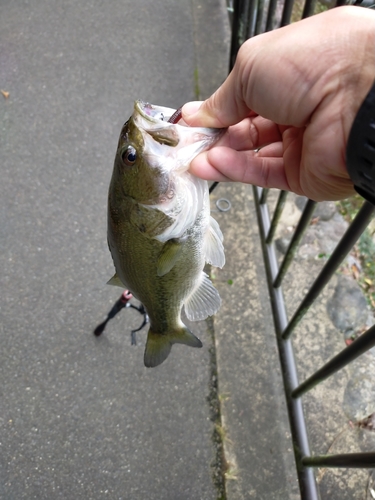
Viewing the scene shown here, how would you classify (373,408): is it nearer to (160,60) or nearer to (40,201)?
(40,201)

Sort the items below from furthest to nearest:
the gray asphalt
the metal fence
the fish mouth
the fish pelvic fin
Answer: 1. the gray asphalt
2. the fish pelvic fin
3. the metal fence
4. the fish mouth

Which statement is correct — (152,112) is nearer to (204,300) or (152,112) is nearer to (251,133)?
(251,133)

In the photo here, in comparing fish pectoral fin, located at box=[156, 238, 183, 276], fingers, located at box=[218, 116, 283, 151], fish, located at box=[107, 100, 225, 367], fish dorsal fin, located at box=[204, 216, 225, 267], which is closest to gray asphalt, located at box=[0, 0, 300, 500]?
fish, located at box=[107, 100, 225, 367]

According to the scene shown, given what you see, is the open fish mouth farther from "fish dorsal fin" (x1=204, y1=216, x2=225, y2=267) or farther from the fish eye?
"fish dorsal fin" (x1=204, y1=216, x2=225, y2=267)

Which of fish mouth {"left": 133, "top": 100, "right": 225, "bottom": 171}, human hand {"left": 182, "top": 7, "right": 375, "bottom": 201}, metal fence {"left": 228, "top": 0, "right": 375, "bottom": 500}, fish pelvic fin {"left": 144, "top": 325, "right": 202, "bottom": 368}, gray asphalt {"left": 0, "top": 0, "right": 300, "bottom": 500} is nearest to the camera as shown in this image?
human hand {"left": 182, "top": 7, "right": 375, "bottom": 201}

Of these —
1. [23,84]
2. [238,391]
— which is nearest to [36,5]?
[23,84]

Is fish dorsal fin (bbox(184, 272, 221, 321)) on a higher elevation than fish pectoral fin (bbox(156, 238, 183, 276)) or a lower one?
lower

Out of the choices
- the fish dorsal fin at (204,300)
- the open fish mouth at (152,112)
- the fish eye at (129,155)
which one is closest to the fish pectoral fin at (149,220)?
the fish eye at (129,155)
